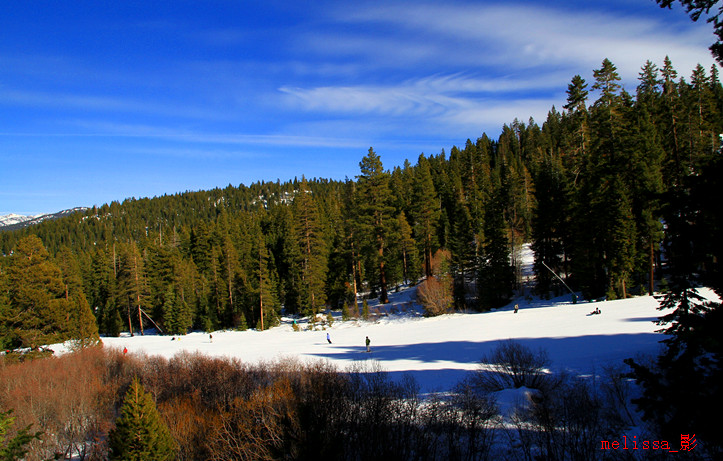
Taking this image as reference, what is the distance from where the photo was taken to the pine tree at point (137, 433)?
9.30m

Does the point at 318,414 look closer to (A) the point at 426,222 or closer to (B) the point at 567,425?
(B) the point at 567,425

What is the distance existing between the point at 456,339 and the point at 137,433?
18683 millimetres

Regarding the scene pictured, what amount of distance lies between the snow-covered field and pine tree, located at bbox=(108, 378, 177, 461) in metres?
9.47

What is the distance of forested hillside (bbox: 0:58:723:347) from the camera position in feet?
86.0

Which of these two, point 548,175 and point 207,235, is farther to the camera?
point 207,235

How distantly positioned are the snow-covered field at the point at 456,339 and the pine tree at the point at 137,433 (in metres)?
9.47

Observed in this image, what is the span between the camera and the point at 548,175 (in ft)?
129

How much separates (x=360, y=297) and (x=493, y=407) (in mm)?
37413

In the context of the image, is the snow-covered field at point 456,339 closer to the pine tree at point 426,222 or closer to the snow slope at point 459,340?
the snow slope at point 459,340

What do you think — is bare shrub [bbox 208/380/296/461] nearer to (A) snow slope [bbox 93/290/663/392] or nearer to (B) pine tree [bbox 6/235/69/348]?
(A) snow slope [bbox 93/290/663/392]

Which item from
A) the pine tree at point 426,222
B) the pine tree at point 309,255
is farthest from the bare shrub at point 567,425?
the pine tree at point 426,222

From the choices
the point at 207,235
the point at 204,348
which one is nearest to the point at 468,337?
the point at 204,348

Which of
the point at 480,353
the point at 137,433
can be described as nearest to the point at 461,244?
the point at 480,353

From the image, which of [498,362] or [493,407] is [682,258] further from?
[498,362]
